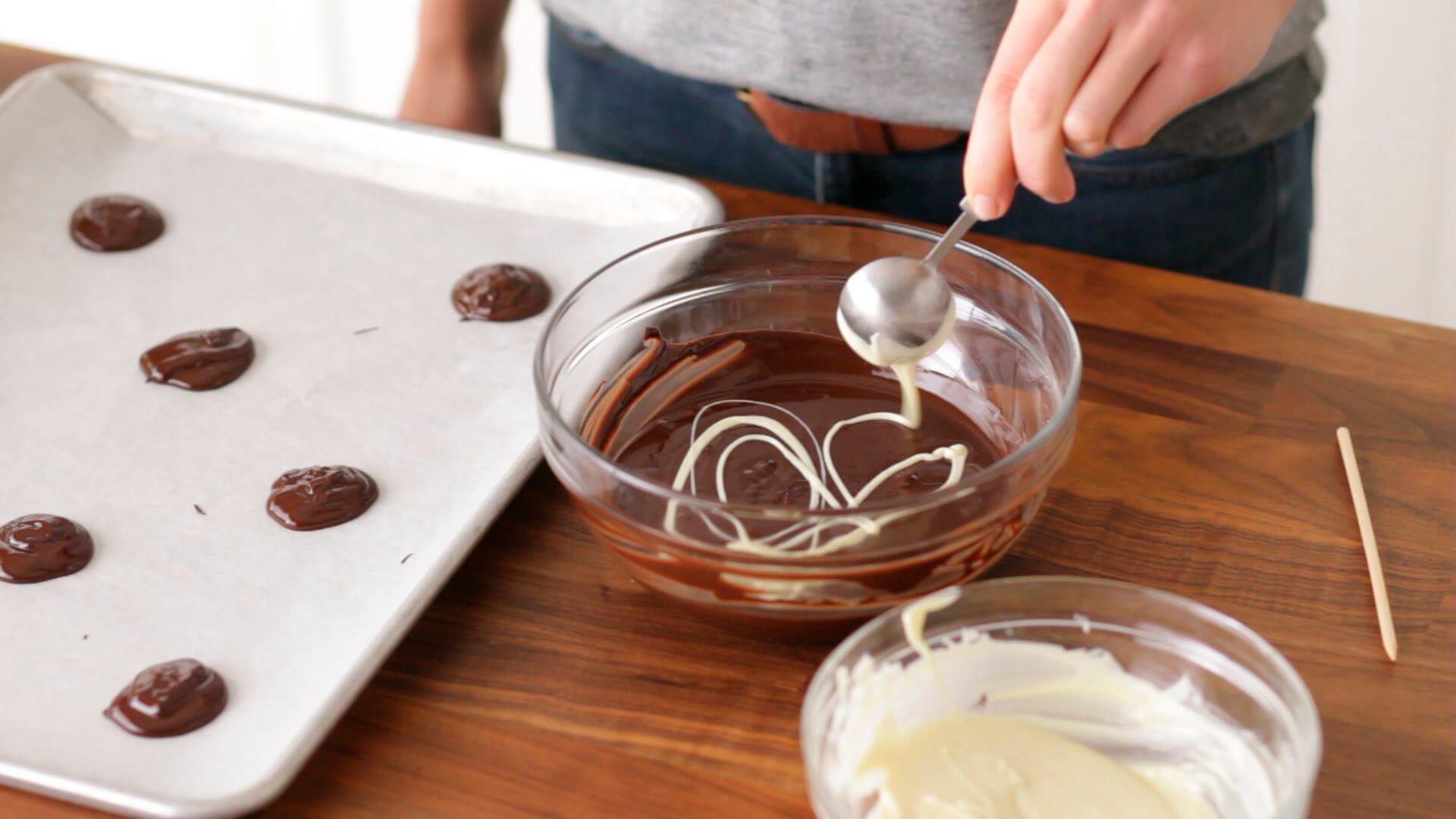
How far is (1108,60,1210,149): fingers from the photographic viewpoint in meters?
0.85

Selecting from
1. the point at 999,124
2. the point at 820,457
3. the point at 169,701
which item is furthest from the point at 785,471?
the point at 169,701

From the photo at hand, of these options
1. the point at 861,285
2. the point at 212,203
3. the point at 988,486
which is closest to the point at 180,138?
the point at 212,203

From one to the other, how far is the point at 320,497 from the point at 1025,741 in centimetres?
45

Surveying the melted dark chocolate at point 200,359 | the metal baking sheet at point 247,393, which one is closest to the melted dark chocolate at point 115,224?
the metal baking sheet at point 247,393

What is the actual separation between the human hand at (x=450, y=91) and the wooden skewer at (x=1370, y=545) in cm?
90

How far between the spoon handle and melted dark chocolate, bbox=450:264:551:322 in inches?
13.2

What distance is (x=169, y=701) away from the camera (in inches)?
28.8

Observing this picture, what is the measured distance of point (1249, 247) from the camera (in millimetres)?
1333

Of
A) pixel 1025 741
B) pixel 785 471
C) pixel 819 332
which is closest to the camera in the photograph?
pixel 1025 741

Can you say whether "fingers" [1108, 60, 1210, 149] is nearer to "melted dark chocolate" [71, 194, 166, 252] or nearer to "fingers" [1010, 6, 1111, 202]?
"fingers" [1010, 6, 1111, 202]

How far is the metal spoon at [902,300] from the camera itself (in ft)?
2.73

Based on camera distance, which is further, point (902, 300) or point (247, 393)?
point (247, 393)

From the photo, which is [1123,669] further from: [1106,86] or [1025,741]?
[1106,86]

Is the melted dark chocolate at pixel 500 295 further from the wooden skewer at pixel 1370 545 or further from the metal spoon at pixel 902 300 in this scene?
the wooden skewer at pixel 1370 545
